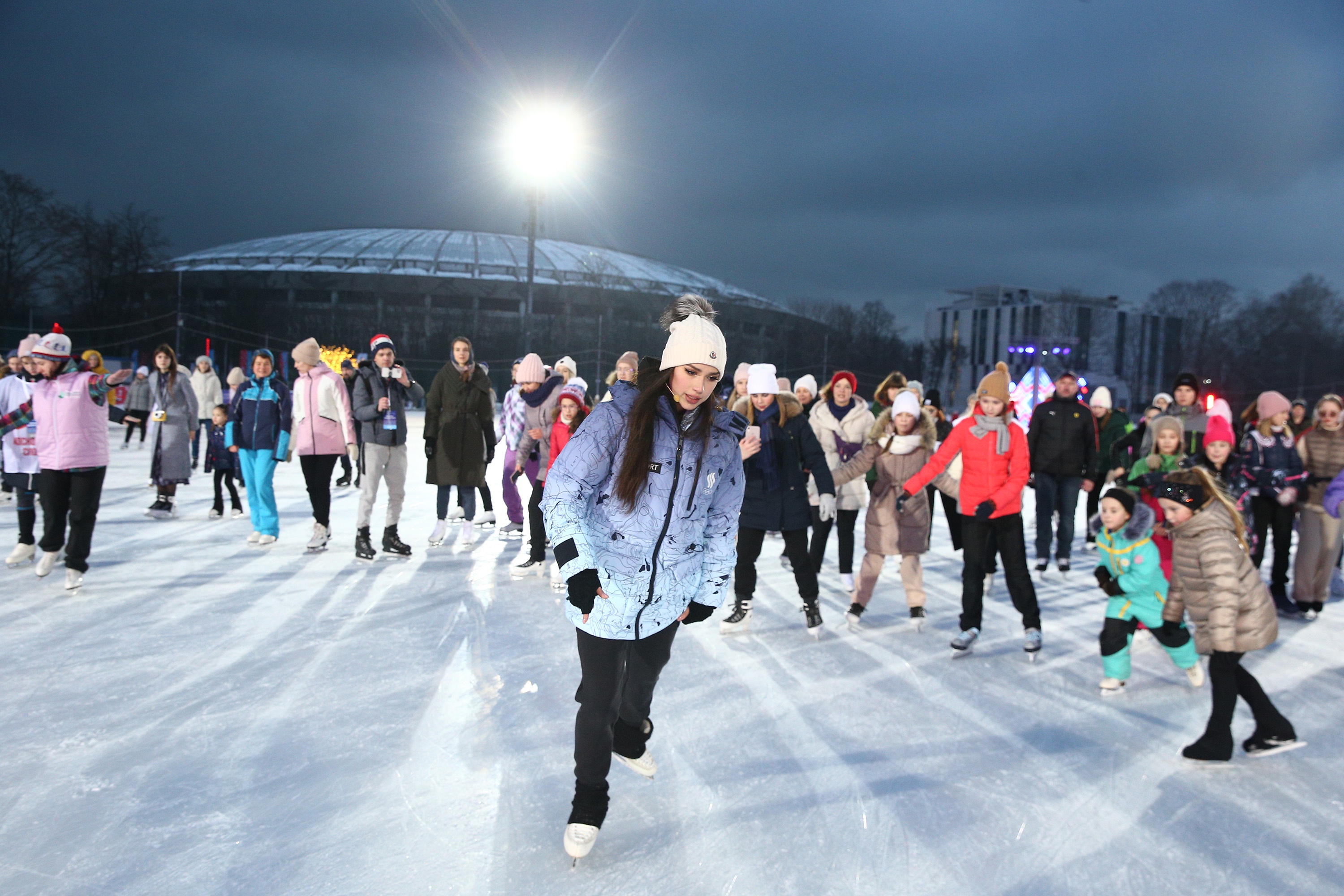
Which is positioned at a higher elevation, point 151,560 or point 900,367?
point 900,367

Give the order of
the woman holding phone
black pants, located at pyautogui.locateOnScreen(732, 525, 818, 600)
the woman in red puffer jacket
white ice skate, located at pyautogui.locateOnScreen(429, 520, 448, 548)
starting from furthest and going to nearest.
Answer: white ice skate, located at pyautogui.locateOnScreen(429, 520, 448, 548), black pants, located at pyautogui.locateOnScreen(732, 525, 818, 600), the woman holding phone, the woman in red puffer jacket

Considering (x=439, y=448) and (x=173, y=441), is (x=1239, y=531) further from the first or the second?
(x=173, y=441)

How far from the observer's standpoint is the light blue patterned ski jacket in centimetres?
205

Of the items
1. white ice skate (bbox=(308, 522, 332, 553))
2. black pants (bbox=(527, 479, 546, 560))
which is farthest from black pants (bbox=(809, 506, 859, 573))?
white ice skate (bbox=(308, 522, 332, 553))

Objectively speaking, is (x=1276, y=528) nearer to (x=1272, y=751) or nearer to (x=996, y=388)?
(x=996, y=388)

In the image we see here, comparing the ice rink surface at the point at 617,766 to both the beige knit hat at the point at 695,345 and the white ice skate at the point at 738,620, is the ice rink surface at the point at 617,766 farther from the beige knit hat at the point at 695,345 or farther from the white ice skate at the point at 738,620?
the beige knit hat at the point at 695,345

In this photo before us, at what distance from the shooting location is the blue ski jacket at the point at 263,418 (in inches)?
233

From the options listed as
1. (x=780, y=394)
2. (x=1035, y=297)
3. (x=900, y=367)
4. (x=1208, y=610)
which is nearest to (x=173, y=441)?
(x=780, y=394)

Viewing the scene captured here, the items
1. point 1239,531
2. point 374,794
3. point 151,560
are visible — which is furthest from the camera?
point 151,560

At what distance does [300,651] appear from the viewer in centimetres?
384

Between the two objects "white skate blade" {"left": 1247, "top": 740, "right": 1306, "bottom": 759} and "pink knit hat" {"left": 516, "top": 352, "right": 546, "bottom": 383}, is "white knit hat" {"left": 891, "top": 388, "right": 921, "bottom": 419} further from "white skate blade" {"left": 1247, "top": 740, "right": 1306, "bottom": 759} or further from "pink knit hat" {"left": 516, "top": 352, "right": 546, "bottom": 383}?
"pink knit hat" {"left": 516, "top": 352, "right": 546, "bottom": 383}

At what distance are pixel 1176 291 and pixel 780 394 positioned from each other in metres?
53.4

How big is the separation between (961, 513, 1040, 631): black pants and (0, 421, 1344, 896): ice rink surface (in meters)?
0.24

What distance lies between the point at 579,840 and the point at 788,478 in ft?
7.74
